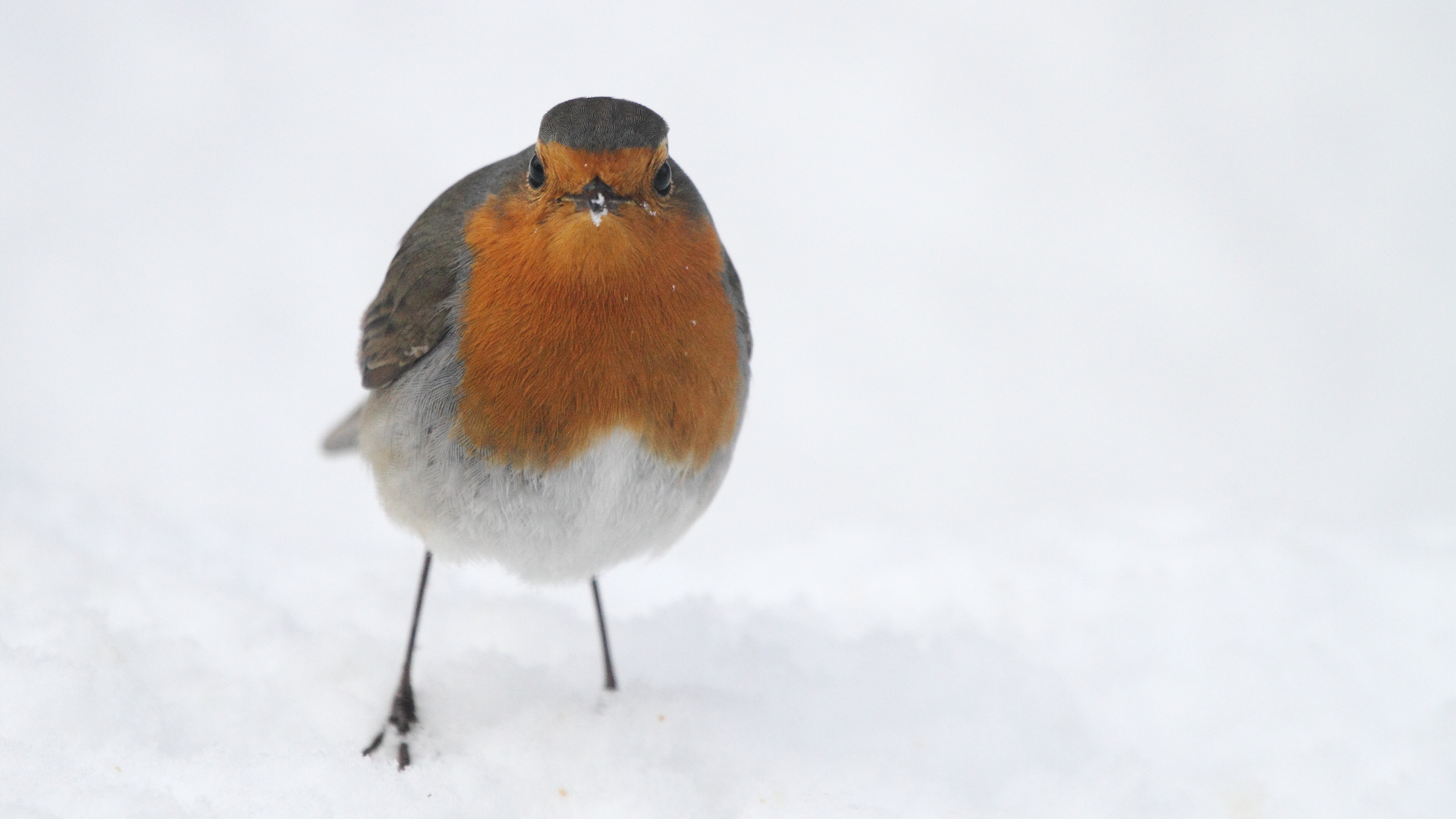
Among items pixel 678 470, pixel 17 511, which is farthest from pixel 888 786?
pixel 17 511

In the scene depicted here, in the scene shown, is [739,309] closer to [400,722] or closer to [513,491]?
[513,491]

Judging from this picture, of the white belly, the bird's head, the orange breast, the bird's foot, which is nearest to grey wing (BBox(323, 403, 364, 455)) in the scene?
the white belly

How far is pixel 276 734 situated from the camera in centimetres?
339

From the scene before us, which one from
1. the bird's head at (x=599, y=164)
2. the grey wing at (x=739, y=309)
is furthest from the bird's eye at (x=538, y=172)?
the grey wing at (x=739, y=309)

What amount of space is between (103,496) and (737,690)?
2.75m

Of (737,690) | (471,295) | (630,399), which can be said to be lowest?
(737,690)

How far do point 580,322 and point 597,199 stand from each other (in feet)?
1.06

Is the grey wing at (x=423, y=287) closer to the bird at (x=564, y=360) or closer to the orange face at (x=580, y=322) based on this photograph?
the bird at (x=564, y=360)

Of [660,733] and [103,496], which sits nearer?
[660,733]

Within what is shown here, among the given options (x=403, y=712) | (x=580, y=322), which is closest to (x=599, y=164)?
(x=580, y=322)

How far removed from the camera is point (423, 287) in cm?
331

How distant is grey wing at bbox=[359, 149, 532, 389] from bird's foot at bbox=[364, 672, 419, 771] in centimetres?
93

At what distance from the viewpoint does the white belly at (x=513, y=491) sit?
311 centimetres

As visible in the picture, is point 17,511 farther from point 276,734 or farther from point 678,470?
point 678,470
